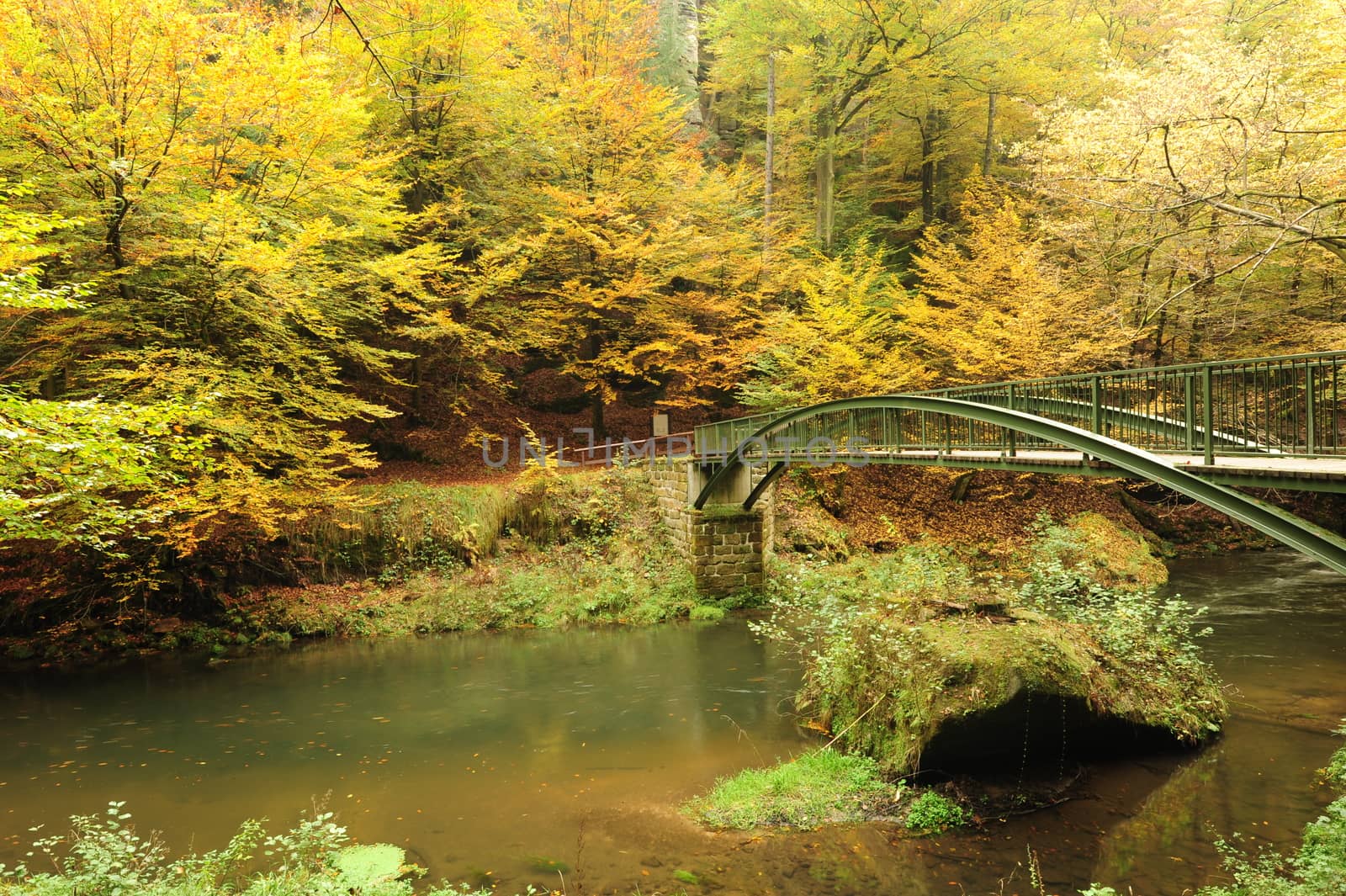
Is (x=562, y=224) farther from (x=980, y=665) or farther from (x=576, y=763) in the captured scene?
(x=980, y=665)

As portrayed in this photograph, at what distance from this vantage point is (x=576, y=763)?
26.1 ft

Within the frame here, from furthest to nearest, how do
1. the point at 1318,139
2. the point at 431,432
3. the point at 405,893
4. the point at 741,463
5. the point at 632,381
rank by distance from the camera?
the point at 632,381, the point at 431,432, the point at 741,463, the point at 1318,139, the point at 405,893

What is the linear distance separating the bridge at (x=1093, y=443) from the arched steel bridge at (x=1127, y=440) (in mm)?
18

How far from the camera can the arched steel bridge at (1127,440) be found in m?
5.18

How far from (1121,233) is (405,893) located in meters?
19.0

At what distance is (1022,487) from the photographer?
782 inches

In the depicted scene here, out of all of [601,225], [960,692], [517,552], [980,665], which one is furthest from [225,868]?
[601,225]

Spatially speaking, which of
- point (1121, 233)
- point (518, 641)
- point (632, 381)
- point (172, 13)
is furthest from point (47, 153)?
point (1121, 233)

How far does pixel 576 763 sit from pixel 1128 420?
7.07 meters

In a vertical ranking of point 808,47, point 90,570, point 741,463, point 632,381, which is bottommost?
point 90,570

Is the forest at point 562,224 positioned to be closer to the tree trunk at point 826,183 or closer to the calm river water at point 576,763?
the tree trunk at point 826,183

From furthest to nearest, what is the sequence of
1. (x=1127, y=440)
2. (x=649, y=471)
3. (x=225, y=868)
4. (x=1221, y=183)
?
(x=649, y=471)
(x=1221, y=183)
(x=1127, y=440)
(x=225, y=868)

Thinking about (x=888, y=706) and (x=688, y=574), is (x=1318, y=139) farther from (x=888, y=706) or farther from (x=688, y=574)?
(x=688, y=574)

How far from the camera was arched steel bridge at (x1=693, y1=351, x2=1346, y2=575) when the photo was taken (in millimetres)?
5184
